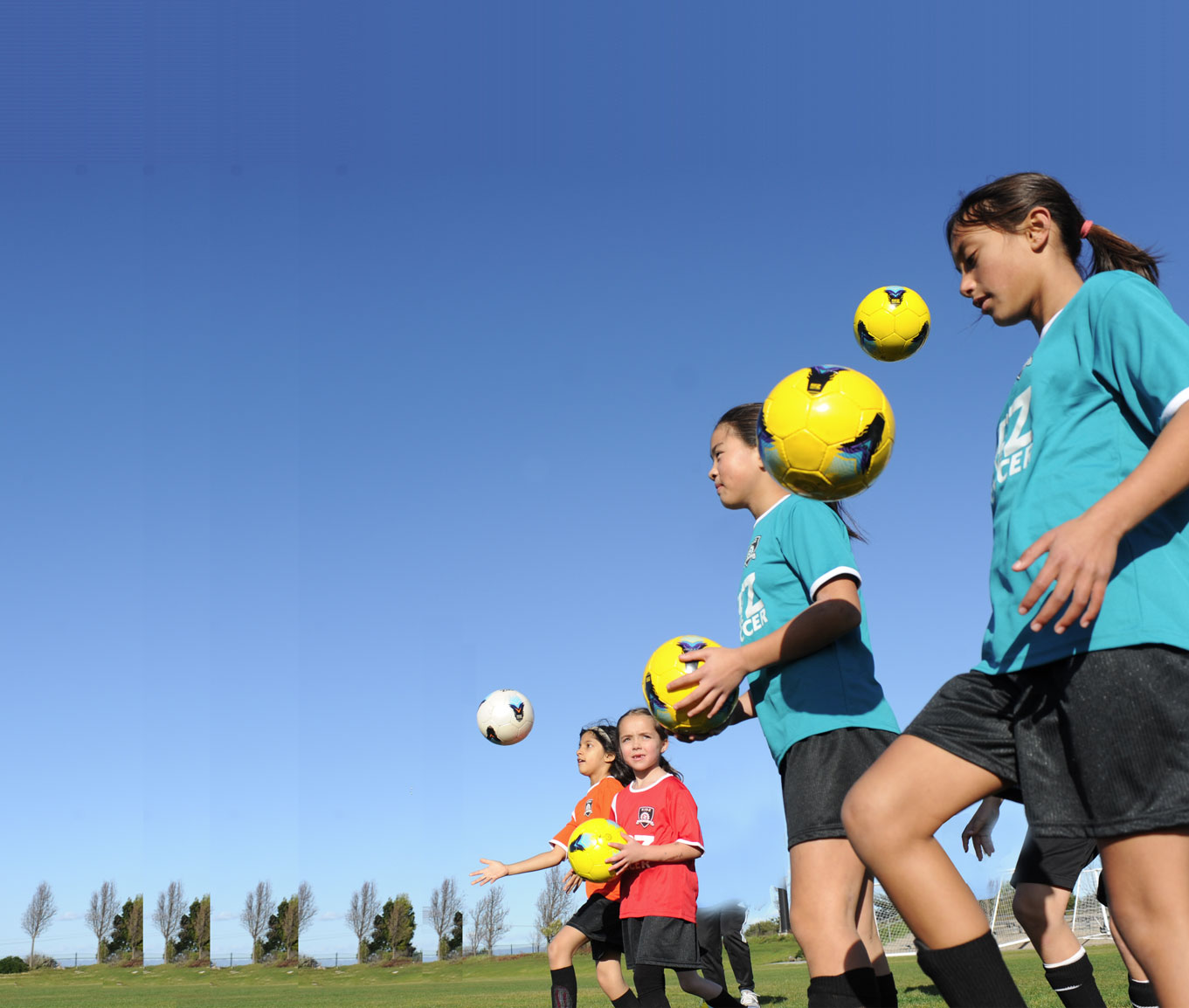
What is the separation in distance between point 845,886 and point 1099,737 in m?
1.34

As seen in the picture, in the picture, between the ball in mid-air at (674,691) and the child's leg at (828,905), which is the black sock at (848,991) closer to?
the child's leg at (828,905)

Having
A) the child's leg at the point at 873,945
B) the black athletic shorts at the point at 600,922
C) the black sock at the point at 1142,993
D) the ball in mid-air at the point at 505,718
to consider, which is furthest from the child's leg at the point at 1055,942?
the ball in mid-air at the point at 505,718

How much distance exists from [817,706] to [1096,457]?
1.40 m

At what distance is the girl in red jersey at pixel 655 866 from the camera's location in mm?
6406

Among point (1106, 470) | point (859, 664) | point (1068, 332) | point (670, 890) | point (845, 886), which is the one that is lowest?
point (670, 890)

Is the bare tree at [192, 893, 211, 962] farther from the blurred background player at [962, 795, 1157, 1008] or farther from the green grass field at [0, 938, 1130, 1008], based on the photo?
the blurred background player at [962, 795, 1157, 1008]

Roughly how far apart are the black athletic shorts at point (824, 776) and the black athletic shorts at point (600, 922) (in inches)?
162

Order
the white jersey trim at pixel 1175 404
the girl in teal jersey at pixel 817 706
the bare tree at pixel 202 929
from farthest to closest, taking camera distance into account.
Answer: the bare tree at pixel 202 929
the girl in teal jersey at pixel 817 706
the white jersey trim at pixel 1175 404

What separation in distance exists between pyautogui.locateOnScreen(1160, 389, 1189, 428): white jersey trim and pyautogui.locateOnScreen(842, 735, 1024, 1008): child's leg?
3.06 ft

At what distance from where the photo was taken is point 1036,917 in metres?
4.88

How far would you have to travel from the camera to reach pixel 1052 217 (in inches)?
116

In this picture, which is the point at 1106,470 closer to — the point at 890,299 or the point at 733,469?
the point at 733,469

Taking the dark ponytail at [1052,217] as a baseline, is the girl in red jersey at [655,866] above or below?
below

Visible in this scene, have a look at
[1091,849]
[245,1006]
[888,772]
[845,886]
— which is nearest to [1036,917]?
[1091,849]
